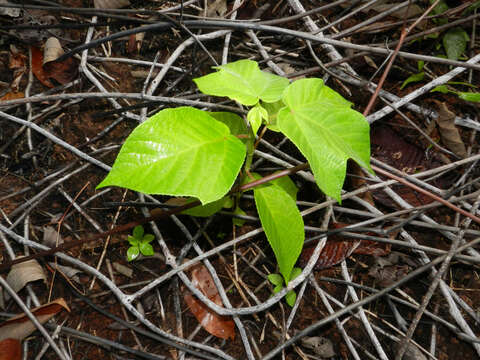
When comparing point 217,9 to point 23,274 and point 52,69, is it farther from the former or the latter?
point 23,274

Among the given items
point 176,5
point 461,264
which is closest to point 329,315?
point 461,264

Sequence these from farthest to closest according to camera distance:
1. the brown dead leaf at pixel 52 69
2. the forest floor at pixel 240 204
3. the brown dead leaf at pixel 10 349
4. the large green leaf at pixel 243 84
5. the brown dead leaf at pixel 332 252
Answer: the brown dead leaf at pixel 52 69 → the brown dead leaf at pixel 332 252 → the forest floor at pixel 240 204 → the brown dead leaf at pixel 10 349 → the large green leaf at pixel 243 84

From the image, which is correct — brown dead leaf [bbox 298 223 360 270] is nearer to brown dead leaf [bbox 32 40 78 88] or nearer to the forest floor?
the forest floor

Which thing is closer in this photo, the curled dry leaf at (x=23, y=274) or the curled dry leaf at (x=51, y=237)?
the curled dry leaf at (x=23, y=274)

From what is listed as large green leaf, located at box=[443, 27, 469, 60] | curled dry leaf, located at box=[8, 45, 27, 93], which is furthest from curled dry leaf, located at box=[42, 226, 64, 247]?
large green leaf, located at box=[443, 27, 469, 60]

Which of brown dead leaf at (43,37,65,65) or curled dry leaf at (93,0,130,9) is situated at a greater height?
curled dry leaf at (93,0,130,9)

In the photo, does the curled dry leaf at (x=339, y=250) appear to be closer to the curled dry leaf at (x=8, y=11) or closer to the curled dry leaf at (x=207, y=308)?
the curled dry leaf at (x=207, y=308)

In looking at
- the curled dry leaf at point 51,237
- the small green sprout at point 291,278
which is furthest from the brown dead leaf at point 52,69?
the small green sprout at point 291,278
